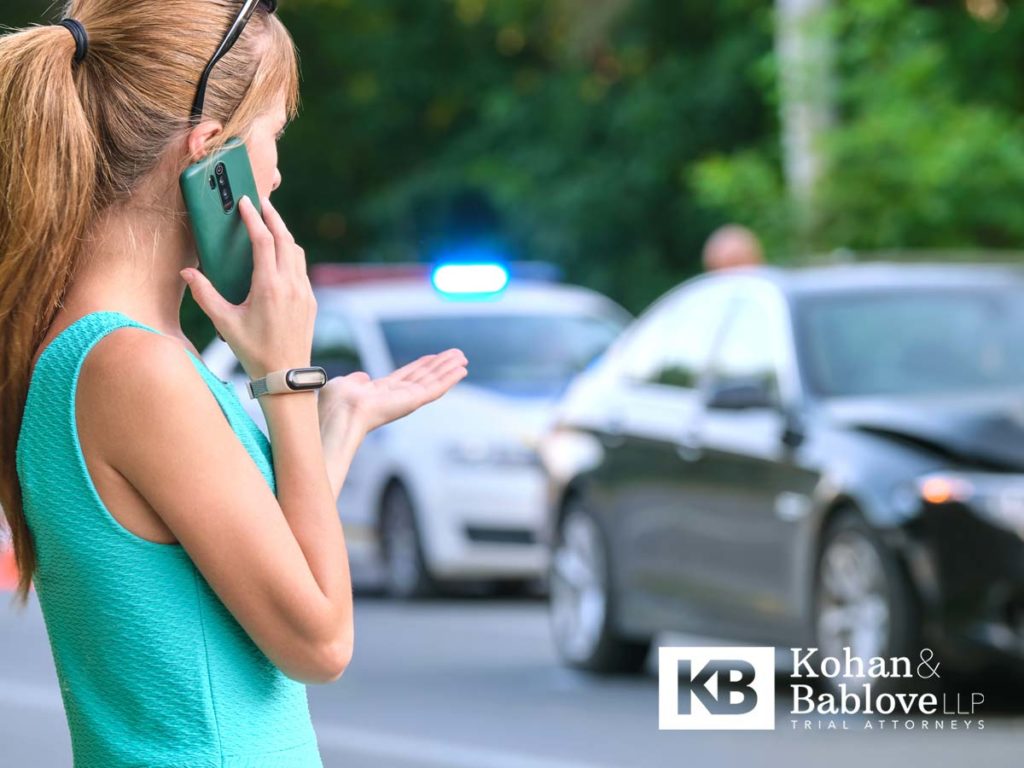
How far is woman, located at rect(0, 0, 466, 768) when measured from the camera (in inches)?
84.4

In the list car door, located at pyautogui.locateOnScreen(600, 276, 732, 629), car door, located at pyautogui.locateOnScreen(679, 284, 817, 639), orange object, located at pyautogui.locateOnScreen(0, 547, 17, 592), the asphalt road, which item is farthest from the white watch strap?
orange object, located at pyautogui.locateOnScreen(0, 547, 17, 592)

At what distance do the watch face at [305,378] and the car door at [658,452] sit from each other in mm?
6613

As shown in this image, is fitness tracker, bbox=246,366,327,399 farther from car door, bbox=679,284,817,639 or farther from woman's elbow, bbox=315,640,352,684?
car door, bbox=679,284,817,639

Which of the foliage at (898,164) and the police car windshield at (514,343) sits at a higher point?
the foliage at (898,164)

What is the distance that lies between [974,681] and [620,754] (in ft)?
4.78

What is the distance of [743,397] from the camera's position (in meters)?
8.58

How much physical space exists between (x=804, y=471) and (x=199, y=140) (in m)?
6.09

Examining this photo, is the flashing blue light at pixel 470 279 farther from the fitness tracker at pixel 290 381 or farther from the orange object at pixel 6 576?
the orange object at pixel 6 576

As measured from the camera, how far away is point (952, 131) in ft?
57.0

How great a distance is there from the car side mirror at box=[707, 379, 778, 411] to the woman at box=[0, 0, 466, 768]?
6.18 m

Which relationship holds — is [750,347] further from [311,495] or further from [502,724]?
[311,495]

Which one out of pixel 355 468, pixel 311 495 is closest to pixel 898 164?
pixel 355 468

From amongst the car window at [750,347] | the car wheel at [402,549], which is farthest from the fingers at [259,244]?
the car wheel at [402,549]

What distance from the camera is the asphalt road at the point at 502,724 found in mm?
7477
